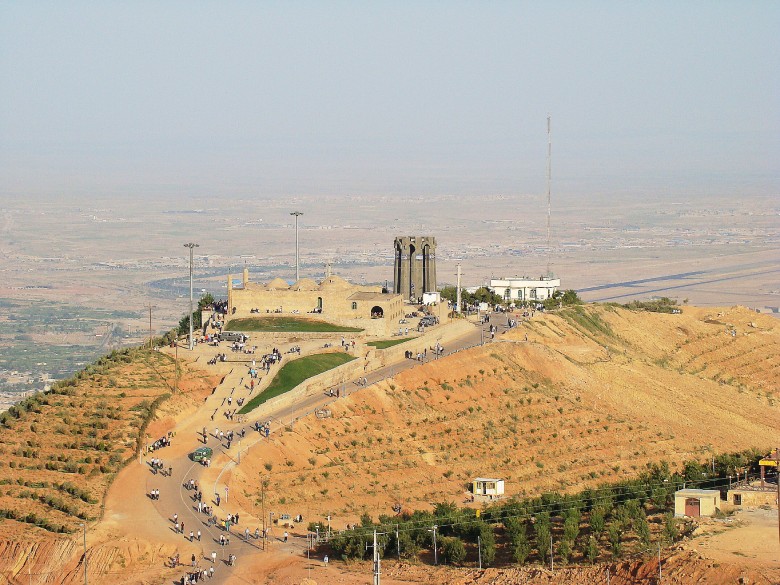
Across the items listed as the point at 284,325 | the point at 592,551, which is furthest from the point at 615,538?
the point at 284,325

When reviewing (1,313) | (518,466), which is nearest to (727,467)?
(518,466)

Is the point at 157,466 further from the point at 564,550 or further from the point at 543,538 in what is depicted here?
the point at 564,550

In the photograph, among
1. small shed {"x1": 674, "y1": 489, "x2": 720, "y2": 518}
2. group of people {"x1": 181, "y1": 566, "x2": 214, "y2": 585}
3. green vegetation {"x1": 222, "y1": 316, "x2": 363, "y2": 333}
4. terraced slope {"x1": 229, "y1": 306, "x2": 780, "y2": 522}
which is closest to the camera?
group of people {"x1": 181, "y1": 566, "x2": 214, "y2": 585}

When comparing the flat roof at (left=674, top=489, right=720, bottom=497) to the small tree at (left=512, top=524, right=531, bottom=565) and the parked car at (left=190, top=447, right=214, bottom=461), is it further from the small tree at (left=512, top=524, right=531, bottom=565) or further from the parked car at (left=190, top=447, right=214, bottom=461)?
the parked car at (left=190, top=447, right=214, bottom=461)

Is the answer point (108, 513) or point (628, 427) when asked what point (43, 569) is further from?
point (628, 427)

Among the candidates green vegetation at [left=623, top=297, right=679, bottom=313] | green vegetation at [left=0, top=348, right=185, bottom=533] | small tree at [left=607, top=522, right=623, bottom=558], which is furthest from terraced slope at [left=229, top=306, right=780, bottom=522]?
green vegetation at [left=623, top=297, right=679, bottom=313]
